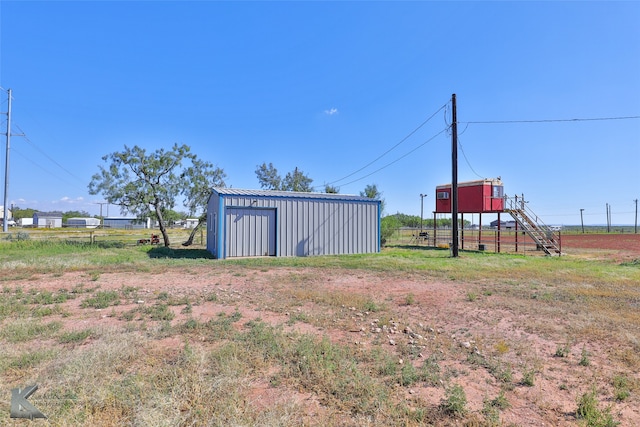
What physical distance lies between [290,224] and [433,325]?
10.6m

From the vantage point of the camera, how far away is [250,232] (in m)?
14.2

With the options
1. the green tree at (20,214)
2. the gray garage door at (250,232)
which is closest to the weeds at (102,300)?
the gray garage door at (250,232)

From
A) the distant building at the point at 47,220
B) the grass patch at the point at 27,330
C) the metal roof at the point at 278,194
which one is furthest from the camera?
the distant building at the point at 47,220

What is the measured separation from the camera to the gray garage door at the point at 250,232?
13766 mm

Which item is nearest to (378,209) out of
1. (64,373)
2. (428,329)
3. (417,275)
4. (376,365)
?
(417,275)

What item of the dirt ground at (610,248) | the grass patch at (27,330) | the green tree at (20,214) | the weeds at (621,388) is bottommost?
the weeds at (621,388)

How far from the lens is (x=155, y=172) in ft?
61.6

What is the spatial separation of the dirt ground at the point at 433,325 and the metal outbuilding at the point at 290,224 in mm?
4654

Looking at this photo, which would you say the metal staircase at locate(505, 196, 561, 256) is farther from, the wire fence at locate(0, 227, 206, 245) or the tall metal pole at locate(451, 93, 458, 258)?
the wire fence at locate(0, 227, 206, 245)

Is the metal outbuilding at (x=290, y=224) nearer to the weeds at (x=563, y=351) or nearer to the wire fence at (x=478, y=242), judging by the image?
the wire fence at (x=478, y=242)

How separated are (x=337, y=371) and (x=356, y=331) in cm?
137

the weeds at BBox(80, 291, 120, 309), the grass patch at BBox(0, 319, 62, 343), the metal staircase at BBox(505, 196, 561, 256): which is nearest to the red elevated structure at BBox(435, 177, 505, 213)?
the metal staircase at BBox(505, 196, 561, 256)

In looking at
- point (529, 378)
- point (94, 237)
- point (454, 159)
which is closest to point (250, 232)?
point (454, 159)

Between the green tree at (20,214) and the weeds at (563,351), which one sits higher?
the green tree at (20,214)
